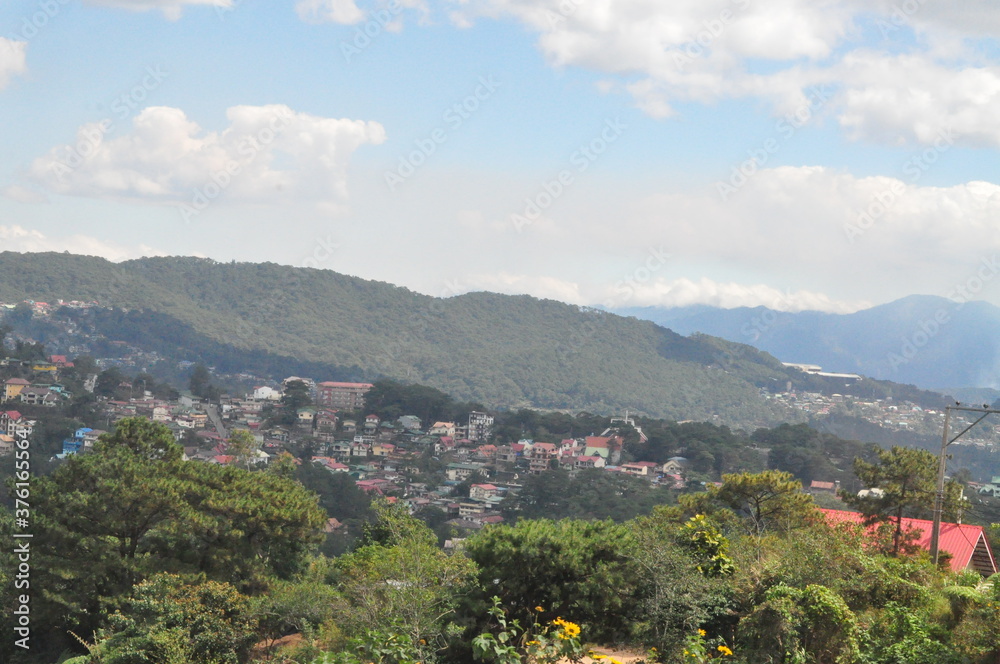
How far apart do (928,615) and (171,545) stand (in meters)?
8.91

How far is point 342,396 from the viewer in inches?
2734

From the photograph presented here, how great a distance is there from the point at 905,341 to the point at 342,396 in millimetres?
124311

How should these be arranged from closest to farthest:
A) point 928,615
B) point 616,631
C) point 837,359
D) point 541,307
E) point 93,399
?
point 928,615 → point 616,631 → point 93,399 → point 541,307 → point 837,359

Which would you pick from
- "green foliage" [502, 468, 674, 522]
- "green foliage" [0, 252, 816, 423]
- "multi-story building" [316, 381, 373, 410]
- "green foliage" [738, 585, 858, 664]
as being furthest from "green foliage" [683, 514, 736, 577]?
"green foliage" [0, 252, 816, 423]

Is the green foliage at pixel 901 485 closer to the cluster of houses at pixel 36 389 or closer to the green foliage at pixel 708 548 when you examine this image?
the green foliage at pixel 708 548

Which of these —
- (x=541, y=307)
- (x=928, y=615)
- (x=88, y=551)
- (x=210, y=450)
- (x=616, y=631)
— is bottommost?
(x=210, y=450)

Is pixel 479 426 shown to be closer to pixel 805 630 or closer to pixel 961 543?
pixel 961 543

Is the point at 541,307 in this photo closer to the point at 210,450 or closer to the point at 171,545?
the point at 210,450

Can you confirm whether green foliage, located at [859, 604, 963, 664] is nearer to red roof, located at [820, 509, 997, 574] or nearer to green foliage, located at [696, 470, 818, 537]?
green foliage, located at [696, 470, 818, 537]

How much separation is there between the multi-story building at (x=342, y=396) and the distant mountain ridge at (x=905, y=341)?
107 metres

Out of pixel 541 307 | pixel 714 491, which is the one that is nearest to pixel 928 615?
pixel 714 491

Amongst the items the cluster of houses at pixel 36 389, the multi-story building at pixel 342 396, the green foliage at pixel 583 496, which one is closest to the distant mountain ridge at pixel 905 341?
the multi-story building at pixel 342 396

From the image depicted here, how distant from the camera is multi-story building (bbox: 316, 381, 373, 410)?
220ft

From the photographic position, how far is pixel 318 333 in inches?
4058
